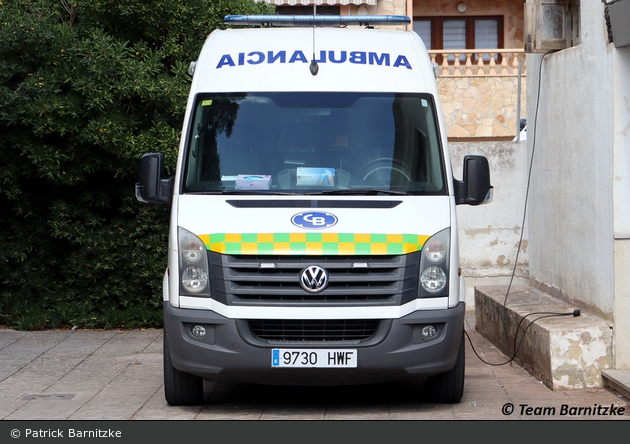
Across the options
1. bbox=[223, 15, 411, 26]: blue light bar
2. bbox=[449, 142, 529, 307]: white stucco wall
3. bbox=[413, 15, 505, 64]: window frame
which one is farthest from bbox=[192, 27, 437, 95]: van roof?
bbox=[413, 15, 505, 64]: window frame

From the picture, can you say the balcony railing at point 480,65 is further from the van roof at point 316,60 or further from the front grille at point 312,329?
the front grille at point 312,329

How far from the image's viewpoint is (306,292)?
607 cm

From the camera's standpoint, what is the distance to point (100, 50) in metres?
9.93

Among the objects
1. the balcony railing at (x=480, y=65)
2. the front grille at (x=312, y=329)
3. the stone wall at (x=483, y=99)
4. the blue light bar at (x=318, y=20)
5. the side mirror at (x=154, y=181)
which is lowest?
the front grille at (x=312, y=329)

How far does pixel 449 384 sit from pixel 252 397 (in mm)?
1551

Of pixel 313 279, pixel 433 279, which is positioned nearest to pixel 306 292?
pixel 313 279

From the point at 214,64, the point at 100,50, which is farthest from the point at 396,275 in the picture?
the point at 100,50

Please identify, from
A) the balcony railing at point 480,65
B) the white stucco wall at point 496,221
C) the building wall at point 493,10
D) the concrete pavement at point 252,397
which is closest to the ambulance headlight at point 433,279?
the concrete pavement at point 252,397

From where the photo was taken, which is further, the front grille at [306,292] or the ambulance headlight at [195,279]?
the ambulance headlight at [195,279]

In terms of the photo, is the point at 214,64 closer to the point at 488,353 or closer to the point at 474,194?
the point at 474,194

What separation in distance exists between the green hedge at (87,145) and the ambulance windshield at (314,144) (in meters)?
3.52

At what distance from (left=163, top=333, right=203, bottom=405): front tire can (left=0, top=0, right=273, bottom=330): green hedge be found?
401 cm

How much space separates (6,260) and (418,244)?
6287mm

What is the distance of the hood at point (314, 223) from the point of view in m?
6.09
